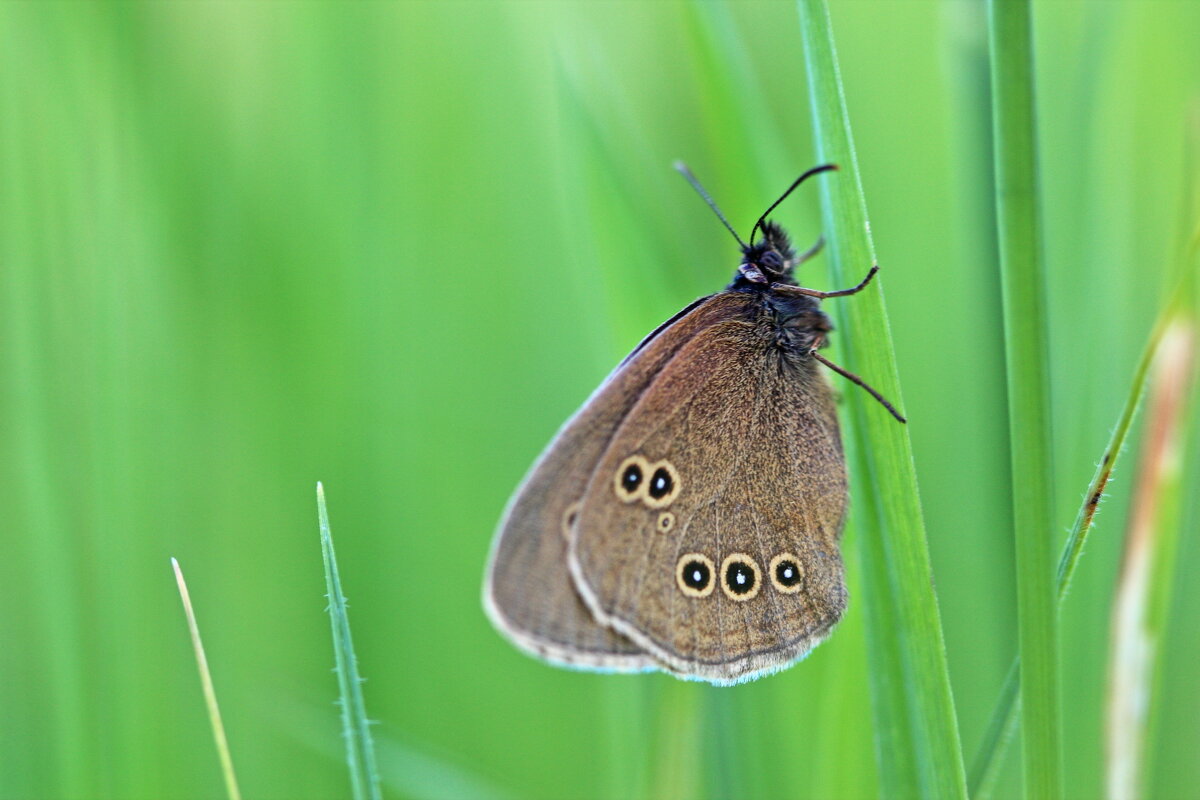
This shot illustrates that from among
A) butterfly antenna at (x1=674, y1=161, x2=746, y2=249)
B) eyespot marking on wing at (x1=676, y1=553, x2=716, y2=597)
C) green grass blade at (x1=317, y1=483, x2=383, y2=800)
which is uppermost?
butterfly antenna at (x1=674, y1=161, x2=746, y2=249)

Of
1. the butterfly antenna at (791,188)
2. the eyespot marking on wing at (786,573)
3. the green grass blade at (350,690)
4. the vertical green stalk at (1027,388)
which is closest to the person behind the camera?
the vertical green stalk at (1027,388)

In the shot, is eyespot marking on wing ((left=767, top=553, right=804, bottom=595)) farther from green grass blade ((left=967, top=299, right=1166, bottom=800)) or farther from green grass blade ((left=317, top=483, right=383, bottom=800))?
green grass blade ((left=317, top=483, right=383, bottom=800))

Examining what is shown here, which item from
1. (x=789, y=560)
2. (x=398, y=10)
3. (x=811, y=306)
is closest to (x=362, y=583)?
(x=789, y=560)

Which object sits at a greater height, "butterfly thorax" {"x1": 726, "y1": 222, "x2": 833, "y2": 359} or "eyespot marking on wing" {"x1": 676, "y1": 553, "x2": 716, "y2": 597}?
"butterfly thorax" {"x1": 726, "y1": 222, "x2": 833, "y2": 359}

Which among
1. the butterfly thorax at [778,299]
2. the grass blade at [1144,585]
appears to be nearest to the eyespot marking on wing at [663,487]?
the butterfly thorax at [778,299]

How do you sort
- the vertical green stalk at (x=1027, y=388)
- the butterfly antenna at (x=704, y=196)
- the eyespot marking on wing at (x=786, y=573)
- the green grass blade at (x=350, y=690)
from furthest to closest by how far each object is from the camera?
the butterfly antenna at (x=704, y=196) < the eyespot marking on wing at (x=786, y=573) < the green grass blade at (x=350, y=690) < the vertical green stalk at (x=1027, y=388)

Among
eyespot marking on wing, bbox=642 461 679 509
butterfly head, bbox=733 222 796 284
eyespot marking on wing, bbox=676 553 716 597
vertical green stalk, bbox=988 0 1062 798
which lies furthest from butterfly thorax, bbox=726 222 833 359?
vertical green stalk, bbox=988 0 1062 798

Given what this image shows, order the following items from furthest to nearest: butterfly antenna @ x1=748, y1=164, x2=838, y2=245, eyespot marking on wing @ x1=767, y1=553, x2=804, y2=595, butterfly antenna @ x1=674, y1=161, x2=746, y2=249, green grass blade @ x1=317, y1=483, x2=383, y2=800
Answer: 1. butterfly antenna @ x1=674, y1=161, x2=746, y2=249
2. eyespot marking on wing @ x1=767, y1=553, x2=804, y2=595
3. butterfly antenna @ x1=748, y1=164, x2=838, y2=245
4. green grass blade @ x1=317, y1=483, x2=383, y2=800

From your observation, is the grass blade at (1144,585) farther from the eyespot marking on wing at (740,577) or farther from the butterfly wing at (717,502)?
the eyespot marking on wing at (740,577)

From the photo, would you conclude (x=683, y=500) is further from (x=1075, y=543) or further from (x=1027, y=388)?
(x=1027, y=388)
